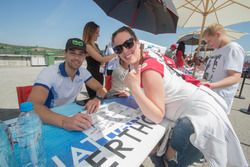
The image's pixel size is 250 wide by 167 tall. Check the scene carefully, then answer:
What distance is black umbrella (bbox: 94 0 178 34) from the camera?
8.44 feet

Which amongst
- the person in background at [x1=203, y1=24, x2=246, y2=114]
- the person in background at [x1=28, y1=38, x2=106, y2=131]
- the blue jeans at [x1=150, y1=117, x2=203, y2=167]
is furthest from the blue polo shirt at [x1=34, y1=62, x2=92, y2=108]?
the person in background at [x1=203, y1=24, x2=246, y2=114]

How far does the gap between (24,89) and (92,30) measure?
129cm

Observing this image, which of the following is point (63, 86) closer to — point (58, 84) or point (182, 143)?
point (58, 84)

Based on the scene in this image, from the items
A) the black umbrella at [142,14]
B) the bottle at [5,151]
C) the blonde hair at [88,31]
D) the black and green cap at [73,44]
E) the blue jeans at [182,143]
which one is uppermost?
the black umbrella at [142,14]

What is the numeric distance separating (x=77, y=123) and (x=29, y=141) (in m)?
0.33

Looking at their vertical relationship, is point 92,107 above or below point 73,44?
below

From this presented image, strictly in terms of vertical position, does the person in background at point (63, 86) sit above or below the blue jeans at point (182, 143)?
above

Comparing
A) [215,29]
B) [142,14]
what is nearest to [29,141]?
[215,29]

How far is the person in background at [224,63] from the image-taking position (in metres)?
1.85

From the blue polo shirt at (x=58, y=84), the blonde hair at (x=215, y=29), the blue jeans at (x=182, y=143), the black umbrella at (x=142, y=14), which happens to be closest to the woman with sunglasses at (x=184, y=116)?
the blue jeans at (x=182, y=143)

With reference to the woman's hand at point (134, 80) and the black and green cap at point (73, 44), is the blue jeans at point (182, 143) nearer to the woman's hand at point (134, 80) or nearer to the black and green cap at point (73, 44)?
the woman's hand at point (134, 80)

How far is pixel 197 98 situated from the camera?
112 cm

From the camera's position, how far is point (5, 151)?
60 cm

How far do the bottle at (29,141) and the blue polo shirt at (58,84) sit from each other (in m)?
0.74
